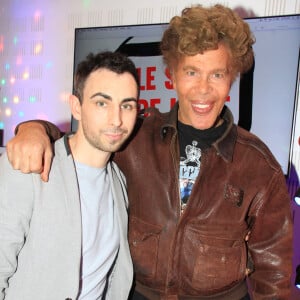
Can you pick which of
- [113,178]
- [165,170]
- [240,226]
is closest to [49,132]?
[113,178]

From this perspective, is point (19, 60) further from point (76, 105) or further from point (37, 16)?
point (76, 105)

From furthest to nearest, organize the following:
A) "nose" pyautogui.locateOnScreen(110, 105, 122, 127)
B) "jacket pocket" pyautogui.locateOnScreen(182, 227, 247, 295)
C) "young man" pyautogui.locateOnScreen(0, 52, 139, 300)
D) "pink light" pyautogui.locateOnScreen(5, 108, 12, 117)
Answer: "pink light" pyautogui.locateOnScreen(5, 108, 12, 117), "jacket pocket" pyautogui.locateOnScreen(182, 227, 247, 295), "nose" pyautogui.locateOnScreen(110, 105, 122, 127), "young man" pyautogui.locateOnScreen(0, 52, 139, 300)

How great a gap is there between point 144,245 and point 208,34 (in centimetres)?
87

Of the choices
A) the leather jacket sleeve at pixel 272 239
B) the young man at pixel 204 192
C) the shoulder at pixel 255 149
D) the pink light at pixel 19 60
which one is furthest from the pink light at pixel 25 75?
the leather jacket sleeve at pixel 272 239

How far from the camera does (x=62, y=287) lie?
109 cm

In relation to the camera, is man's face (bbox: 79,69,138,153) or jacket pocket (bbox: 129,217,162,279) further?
jacket pocket (bbox: 129,217,162,279)

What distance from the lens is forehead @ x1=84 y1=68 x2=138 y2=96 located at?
1190mm

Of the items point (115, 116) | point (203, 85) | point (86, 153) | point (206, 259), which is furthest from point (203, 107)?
point (206, 259)

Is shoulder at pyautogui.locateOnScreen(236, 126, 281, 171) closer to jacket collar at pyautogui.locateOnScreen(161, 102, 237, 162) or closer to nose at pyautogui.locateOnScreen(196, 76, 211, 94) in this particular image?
jacket collar at pyautogui.locateOnScreen(161, 102, 237, 162)

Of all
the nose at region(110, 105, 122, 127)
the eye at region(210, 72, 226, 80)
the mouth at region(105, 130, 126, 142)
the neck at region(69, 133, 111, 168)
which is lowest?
the neck at region(69, 133, 111, 168)

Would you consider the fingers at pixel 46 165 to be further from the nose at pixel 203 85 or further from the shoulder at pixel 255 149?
the shoulder at pixel 255 149

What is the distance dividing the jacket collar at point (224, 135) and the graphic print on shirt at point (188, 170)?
9 cm

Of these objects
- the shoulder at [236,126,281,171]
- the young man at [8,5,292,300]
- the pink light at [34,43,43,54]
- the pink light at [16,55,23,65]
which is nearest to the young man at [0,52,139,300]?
the young man at [8,5,292,300]

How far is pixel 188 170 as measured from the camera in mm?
1367
